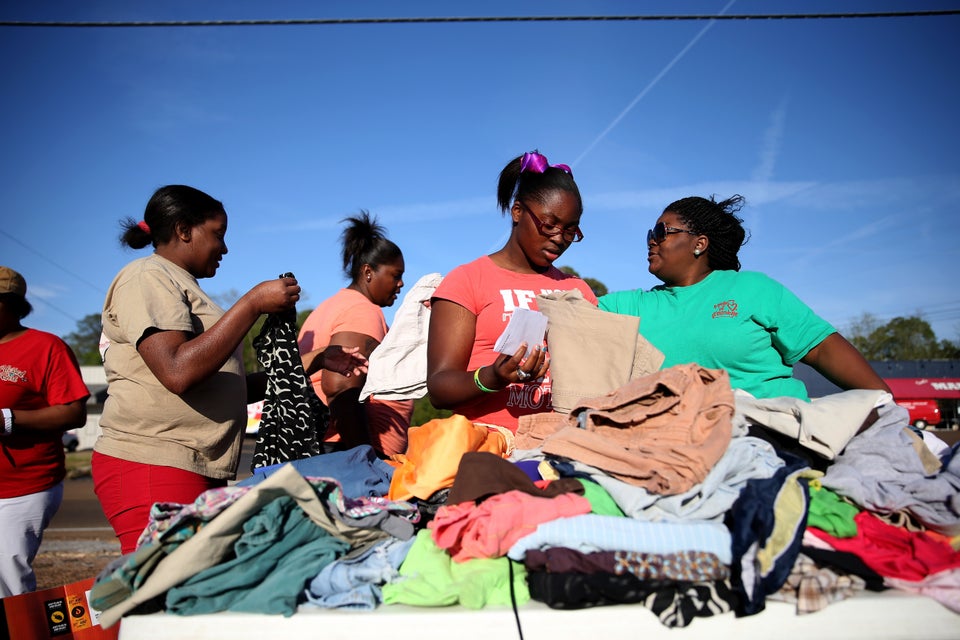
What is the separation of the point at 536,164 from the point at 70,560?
7261mm

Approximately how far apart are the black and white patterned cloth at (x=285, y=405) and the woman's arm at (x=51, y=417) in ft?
5.43

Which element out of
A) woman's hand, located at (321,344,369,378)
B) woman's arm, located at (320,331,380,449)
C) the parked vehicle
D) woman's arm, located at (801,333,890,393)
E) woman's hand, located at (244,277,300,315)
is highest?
woman's hand, located at (244,277,300,315)

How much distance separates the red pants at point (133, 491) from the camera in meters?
2.39

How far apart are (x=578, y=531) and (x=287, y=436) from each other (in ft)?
4.35

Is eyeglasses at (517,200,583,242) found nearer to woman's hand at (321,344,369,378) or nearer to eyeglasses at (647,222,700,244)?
eyeglasses at (647,222,700,244)

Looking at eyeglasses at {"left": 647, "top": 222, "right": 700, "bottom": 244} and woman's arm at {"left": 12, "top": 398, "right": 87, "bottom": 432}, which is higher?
eyeglasses at {"left": 647, "top": 222, "right": 700, "bottom": 244}

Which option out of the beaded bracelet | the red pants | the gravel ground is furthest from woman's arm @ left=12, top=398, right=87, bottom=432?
the gravel ground

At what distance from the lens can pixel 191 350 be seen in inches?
89.2

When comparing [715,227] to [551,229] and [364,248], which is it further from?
[364,248]

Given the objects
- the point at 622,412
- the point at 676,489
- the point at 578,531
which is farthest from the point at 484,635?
the point at 622,412

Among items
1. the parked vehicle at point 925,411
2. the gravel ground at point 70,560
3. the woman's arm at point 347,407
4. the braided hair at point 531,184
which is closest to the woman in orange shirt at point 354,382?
the woman's arm at point 347,407

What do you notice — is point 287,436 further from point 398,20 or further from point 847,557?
point 398,20

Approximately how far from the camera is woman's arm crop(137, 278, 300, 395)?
226 centimetres

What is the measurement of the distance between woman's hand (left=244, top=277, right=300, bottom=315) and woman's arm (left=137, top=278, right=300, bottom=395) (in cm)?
6
